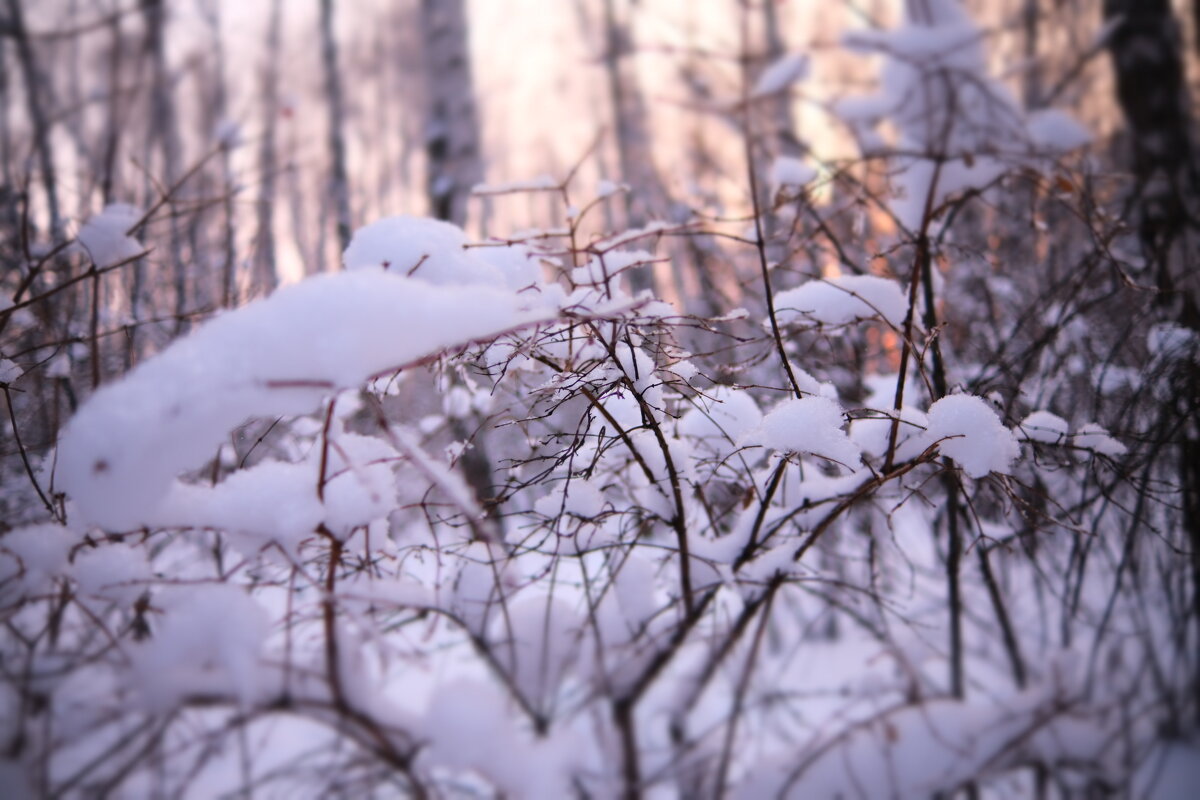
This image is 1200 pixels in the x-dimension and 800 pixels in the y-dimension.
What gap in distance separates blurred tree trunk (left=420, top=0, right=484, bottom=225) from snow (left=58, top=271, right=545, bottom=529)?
2.35 meters

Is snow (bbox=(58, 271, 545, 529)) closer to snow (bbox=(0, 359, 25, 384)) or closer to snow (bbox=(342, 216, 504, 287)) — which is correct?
snow (bbox=(342, 216, 504, 287))

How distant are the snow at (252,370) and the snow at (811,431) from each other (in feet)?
1.18

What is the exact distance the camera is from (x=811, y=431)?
0.74 meters

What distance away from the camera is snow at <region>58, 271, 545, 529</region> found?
0.55 m

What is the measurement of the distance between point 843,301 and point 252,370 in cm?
79

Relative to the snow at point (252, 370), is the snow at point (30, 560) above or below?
below

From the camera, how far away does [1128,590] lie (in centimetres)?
174

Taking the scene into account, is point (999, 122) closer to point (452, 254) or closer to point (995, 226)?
point (995, 226)

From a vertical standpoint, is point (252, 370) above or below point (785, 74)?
below

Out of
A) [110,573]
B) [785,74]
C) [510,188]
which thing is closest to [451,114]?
[785,74]

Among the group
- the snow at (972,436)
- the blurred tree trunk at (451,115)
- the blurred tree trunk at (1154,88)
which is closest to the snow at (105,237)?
the snow at (972,436)

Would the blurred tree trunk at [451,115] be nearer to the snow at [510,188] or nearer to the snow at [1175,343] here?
the snow at [510,188]

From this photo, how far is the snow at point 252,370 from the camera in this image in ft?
1.82

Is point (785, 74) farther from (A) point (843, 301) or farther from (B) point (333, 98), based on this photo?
(B) point (333, 98)
